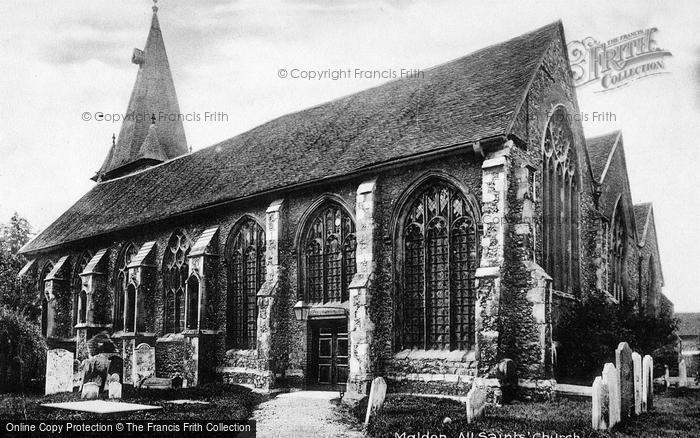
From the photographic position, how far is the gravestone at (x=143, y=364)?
2136 centimetres

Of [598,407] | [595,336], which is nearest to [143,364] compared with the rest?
[595,336]

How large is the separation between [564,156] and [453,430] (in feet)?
36.8

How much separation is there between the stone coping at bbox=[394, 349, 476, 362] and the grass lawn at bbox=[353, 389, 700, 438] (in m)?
1.42

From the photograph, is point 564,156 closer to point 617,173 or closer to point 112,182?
point 617,173

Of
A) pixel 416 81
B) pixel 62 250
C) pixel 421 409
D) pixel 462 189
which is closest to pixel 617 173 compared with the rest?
pixel 416 81

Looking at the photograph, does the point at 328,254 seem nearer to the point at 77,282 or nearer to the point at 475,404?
the point at 475,404

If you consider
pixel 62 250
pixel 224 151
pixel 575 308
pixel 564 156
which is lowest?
pixel 575 308

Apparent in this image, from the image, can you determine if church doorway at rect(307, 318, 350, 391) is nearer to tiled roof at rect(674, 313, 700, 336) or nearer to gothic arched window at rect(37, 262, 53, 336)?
gothic arched window at rect(37, 262, 53, 336)

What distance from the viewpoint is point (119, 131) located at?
4116 centimetres

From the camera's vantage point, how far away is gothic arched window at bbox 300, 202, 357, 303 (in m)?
19.9

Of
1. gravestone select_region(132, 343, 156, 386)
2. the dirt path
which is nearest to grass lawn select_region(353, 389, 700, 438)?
the dirt path

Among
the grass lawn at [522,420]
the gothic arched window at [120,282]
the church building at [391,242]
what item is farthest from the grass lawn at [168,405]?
the gothic arched window at [120,282]

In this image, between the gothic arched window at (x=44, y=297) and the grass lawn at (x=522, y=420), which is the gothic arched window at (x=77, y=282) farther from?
the grass lawn at (x=522, y=420)

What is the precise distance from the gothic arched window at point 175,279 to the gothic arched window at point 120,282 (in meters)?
3.08
